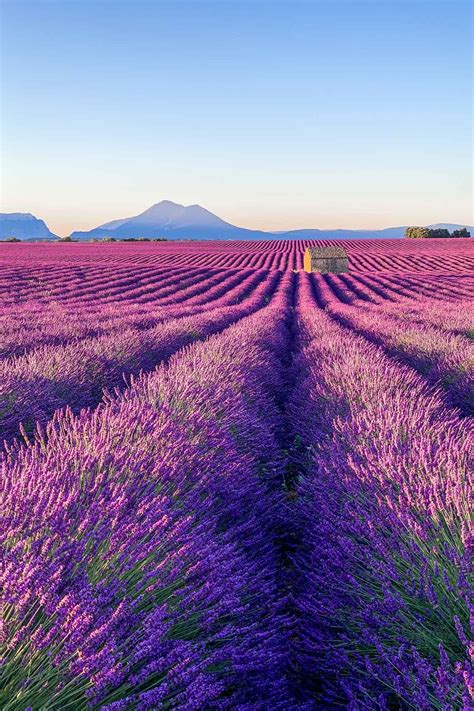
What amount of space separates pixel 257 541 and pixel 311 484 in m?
0.49

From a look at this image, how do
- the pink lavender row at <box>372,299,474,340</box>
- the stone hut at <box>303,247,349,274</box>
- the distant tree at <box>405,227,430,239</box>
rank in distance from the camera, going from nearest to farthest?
the pink lavender row at <box>372,299,474,340</box> → the stone hut at <box>303,247,349,274</box> → the distant tree at <box>405,227,430,239</box>

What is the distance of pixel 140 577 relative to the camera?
4.94 feet

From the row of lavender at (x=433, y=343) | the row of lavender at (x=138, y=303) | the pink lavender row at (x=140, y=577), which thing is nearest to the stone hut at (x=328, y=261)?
the row of lavender at (x=138, y=303)

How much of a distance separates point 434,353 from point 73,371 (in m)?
4.40

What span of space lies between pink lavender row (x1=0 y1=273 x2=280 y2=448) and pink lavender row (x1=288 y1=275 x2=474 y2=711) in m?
1.76

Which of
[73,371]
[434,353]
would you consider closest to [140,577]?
[73,371]

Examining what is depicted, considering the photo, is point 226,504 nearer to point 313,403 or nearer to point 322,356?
point 313,403

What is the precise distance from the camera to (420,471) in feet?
7.59

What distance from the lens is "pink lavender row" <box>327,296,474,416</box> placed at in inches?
213

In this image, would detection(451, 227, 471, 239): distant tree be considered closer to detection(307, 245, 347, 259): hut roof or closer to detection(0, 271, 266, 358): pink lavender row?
detection(307, 245, 347, 259): hut roof

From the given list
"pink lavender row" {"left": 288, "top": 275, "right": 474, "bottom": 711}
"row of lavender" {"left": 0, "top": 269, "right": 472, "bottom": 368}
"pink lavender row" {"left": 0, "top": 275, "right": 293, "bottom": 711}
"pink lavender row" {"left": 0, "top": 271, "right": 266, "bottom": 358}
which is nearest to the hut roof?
"row of lavender" {"left": 0, "top": 269, "right": 472, "bottom": 368}

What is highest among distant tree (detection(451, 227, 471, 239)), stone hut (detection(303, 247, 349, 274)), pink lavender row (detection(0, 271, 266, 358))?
distant tree (detection(451, 227, 471, 239))

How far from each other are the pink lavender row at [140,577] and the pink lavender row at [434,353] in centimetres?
329

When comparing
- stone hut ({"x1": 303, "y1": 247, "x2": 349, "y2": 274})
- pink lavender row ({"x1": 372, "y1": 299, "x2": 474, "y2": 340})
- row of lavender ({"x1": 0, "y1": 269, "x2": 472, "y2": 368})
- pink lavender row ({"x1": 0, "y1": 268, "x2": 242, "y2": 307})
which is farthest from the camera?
stone hut ({"x1": 303, "y1": 247, "x2": 349, "y2": 274})
